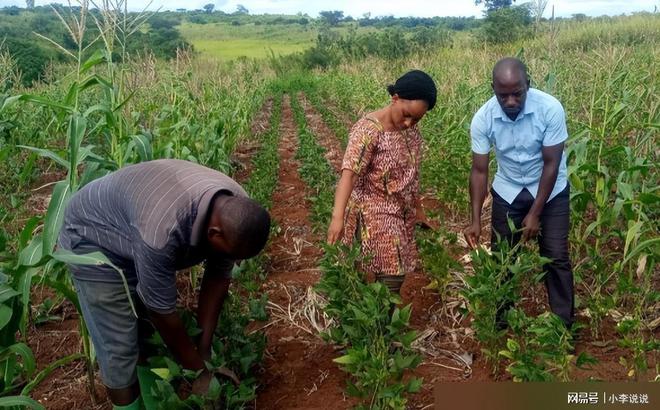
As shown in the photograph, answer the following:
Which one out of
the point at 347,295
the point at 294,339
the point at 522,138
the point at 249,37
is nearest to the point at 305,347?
the point at 294,339

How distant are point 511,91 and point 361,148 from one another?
0.74 meters

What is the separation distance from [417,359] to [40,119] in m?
6.72

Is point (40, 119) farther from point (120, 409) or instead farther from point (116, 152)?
point (120, 409)

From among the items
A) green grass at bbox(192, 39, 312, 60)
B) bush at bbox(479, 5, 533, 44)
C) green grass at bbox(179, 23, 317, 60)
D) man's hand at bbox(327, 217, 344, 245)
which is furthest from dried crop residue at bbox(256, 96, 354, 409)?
green grass at bbox(179, 23, 317, 60)

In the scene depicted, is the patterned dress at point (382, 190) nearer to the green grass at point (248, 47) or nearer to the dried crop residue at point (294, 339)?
the dried crop residue at point (294, 339)

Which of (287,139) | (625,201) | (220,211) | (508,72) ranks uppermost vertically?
(508,72)

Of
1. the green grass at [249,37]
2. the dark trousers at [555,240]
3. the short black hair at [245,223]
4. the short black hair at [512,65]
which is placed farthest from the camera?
the green grass at [249,37]

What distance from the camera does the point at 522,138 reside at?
3043mm

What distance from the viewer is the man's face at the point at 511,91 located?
9.47ft

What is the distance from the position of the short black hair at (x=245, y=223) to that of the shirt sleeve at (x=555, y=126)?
1602mm

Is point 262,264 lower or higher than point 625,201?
lower

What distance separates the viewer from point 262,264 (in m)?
4.36

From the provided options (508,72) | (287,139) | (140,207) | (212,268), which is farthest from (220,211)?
(287,139)

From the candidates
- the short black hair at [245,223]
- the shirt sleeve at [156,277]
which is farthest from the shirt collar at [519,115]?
the shirt sleeve at [156,277]
